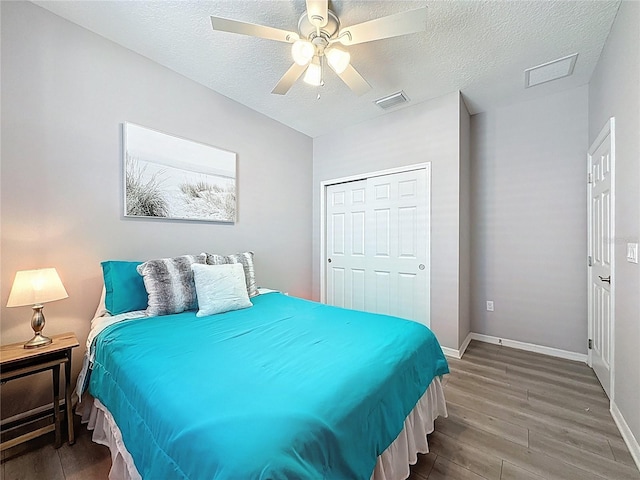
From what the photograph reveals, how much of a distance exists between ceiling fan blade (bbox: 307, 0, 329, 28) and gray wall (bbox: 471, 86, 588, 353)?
2.47 m

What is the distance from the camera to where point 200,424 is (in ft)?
2.73

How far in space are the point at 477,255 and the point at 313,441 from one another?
10.2ft

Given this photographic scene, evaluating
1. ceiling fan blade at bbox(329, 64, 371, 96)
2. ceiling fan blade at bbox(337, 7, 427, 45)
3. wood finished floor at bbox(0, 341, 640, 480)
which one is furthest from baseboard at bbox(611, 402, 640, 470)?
ceiling fan blade at bbox(329, 64, 371, 96)

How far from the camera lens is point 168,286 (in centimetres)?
194

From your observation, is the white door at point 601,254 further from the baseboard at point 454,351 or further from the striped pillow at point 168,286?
the striped pillow at point 168,286

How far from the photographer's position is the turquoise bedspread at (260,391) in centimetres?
78

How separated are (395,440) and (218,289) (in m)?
1.47

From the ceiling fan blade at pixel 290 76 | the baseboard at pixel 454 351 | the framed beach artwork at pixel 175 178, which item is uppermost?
the ceiling fan blade at pixel 290 76

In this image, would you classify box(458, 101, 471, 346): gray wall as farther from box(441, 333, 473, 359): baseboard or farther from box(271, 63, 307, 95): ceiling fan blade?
box(271, 63, 307, 95): ceiling fan blade

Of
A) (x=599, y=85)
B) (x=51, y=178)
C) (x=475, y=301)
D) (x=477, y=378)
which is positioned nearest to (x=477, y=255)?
(x=475, y=301)

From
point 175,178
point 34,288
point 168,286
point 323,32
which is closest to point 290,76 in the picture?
point 323,32

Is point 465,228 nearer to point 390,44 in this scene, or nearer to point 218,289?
point 390,44

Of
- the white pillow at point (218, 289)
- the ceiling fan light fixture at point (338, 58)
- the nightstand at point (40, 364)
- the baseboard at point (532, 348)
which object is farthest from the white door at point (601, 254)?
the nightstand at point (40, 364)

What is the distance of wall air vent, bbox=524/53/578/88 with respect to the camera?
223 cm
